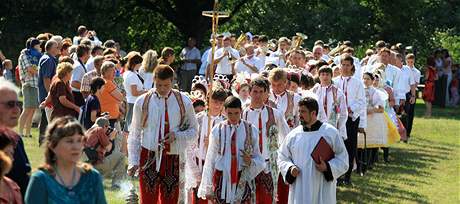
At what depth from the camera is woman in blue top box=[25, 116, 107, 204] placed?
21.5 feet

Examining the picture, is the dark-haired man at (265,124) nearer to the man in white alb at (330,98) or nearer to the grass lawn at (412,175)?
the grass lawn at (412,175)

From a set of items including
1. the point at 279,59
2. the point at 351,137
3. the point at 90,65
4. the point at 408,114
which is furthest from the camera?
the point at 408,114

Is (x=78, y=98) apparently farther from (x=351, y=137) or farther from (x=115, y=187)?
(x=351, y=137)

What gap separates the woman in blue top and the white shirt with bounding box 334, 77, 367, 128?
9.47 m

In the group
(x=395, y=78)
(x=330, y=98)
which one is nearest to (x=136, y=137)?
(x=330, y=98)

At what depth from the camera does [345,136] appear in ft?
50.3

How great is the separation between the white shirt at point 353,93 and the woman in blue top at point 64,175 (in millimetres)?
9468

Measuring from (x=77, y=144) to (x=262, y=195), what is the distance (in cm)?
490

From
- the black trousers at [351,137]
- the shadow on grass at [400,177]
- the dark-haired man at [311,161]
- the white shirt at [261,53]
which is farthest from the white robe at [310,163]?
the white shirt at [261,53]

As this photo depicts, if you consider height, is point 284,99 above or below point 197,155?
above

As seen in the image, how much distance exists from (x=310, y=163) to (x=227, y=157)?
0.96m

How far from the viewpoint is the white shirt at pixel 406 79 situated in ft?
73.6

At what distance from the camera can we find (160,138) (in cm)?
1108

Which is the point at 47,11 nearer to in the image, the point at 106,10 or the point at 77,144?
the point at 106,10
